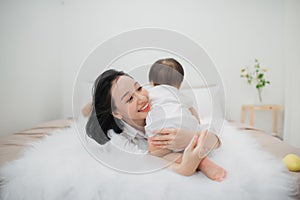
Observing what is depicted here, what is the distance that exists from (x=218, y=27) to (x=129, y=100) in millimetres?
1854

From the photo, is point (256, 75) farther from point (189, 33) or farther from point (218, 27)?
point (189, 33)

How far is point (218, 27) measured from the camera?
261 cm

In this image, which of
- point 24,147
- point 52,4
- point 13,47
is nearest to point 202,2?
point 52,4

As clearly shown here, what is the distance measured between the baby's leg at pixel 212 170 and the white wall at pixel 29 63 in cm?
142

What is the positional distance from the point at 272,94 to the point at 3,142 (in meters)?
2.35

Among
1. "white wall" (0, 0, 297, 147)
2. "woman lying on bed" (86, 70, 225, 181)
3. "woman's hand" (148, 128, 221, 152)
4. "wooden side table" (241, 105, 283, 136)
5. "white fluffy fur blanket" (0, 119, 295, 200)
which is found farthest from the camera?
"white wall" (0, 0, 297, 147)

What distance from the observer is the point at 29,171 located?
3.12 feet

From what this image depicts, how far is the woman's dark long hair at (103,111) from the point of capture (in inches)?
44.8

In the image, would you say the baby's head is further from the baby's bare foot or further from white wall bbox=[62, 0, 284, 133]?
A: white wall bbox=[62, 0, 284, 133]

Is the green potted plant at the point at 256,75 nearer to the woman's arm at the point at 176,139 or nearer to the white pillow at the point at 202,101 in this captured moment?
the white pillow at the point at 202,101

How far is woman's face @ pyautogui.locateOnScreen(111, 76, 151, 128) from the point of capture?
42.9 inches

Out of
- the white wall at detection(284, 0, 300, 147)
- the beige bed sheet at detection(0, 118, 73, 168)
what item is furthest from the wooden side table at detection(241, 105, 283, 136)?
the beige bed sheet at detection(0, 118, 73, 168)

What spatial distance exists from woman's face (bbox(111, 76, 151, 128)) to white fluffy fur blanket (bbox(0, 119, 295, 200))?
24 cm

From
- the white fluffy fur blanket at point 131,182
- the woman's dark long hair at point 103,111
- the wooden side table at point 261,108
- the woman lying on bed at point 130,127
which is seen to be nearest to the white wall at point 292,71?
the wooden side table at point 261,108
